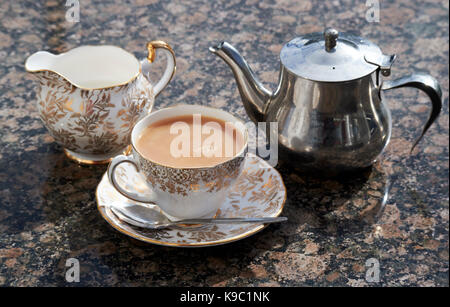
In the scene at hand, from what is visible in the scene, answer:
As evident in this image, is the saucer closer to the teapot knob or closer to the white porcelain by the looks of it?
the white porcelain

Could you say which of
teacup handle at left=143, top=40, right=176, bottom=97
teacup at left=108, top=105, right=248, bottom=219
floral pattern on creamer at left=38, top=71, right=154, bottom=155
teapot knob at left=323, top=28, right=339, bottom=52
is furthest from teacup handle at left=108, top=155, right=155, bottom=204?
teapot knob at left=323, top=28, right=339, bottom=52

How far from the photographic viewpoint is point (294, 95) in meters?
0.85

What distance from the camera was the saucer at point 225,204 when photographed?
78cm

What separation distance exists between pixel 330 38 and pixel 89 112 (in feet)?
1.19

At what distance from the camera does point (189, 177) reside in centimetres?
76

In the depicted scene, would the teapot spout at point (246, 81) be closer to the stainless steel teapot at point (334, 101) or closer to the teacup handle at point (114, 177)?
the stainless steel teapot at point (334, 101)

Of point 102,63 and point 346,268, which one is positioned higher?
point 102,63

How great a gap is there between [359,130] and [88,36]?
0.70 m

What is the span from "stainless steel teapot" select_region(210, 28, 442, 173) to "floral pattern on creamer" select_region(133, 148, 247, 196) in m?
0.12

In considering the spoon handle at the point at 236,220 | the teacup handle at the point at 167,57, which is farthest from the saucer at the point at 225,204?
the teacup handle at the point at 167,57

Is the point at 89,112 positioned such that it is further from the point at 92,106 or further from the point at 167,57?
the point at 167,57

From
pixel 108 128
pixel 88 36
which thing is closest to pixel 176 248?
pixel 108 128
